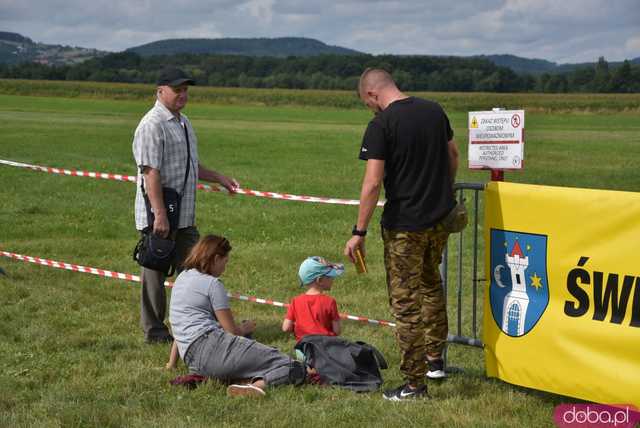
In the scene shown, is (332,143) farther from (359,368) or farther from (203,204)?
(359,368)

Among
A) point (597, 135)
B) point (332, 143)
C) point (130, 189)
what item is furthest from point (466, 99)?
point (130, 189)

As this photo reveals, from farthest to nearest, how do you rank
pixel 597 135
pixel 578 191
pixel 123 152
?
pixel 597 135
pixel 123 152
pixel 578 191

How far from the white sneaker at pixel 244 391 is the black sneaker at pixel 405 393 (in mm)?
838

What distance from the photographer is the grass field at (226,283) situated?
5.54 meters

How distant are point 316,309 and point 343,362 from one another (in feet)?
1.69

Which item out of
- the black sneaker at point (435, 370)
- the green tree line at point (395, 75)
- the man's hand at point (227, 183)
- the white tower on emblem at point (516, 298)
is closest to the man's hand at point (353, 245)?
the white tower on emblem at point (516, 298)

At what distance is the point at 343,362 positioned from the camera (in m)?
6.20

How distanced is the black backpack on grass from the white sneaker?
55cm

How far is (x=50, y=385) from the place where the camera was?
20.3ft

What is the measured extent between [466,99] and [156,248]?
84518 millimetres

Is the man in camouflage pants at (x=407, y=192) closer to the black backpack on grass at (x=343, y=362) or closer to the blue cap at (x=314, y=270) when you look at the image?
the black backpack on grass at (x=343, y=362)

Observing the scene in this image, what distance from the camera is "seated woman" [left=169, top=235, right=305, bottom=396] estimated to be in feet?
19.9

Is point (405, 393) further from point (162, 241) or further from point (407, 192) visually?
point (162, 241)

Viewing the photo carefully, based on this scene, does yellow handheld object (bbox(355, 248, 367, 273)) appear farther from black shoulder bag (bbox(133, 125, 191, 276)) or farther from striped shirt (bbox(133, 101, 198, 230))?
striped shirt (bbox(133, 101, 198, 230))
